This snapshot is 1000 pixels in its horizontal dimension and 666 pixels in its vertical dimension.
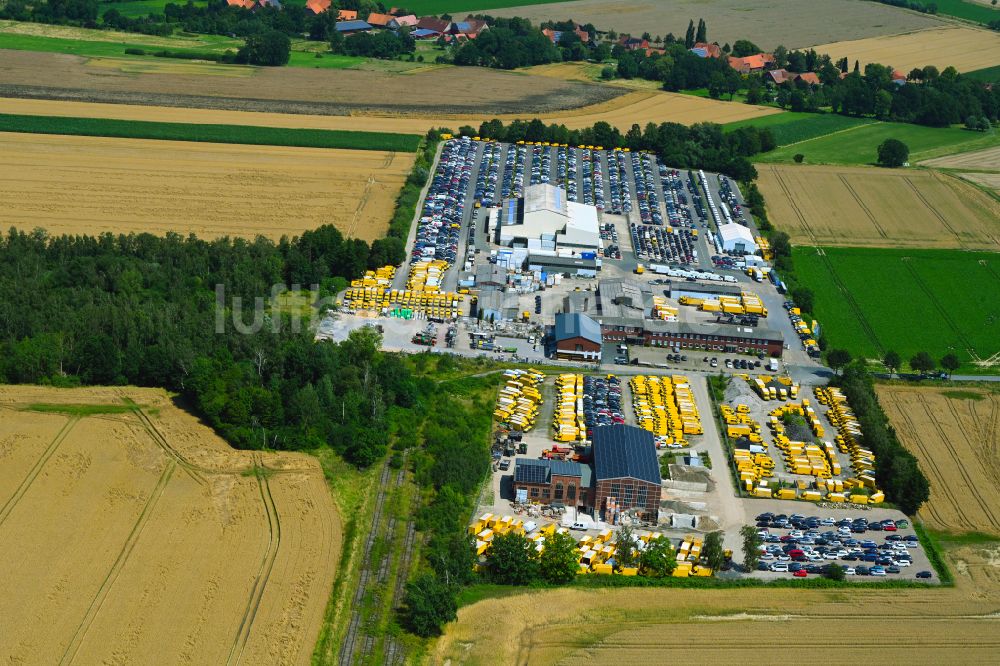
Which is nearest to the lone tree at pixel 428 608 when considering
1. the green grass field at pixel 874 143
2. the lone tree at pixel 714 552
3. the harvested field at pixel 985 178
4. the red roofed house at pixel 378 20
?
the lone tree at pixel 714 552

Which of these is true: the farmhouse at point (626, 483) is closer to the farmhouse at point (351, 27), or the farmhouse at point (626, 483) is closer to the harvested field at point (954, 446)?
the harvested field at point (954, 446)

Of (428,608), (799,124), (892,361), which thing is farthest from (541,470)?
(799,124)

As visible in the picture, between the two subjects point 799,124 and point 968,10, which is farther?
point 968,10

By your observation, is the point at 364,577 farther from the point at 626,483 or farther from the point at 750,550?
the point at 750,550

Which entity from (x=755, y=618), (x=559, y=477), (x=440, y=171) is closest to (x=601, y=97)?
(x=440, y=171)

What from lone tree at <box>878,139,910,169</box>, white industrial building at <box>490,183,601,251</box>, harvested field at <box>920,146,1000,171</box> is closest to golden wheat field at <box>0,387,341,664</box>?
white industrial building at <box>490,183,601,251</box>

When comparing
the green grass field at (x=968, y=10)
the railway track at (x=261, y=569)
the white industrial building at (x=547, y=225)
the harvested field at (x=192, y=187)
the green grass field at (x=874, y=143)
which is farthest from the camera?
the green grass field at (x=968, y=10)

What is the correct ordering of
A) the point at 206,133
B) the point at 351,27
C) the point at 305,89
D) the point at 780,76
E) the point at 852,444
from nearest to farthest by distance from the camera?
1. the point at 852,444
2. the point at 206,133
3. the point at 305,89
4. the point at 780,76
5. the point at 351,27
